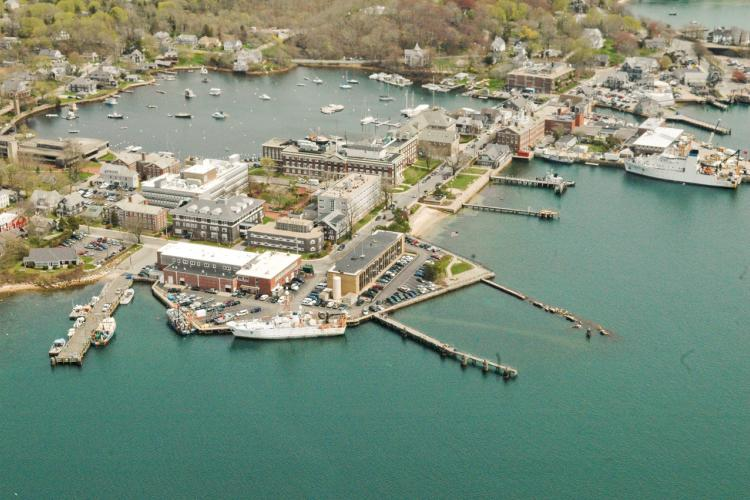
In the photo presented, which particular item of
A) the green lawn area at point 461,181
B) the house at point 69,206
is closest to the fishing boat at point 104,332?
the house at point 69,206

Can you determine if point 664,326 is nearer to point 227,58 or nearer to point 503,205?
point 503,205

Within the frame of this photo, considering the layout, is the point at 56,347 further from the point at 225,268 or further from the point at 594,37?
the point at 594,37

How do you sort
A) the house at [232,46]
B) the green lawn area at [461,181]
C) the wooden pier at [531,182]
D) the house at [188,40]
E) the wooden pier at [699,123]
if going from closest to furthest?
the green lawn area at [461,181], the wooden pier at [531,182], the wooden pier at [699,123], the house at [232,46], the house at [188,40]

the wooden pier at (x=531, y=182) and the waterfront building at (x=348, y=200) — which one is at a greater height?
the waterfront building at (x=348, y=200)

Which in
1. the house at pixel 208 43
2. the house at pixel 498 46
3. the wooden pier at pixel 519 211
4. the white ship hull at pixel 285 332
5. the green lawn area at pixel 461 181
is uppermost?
the house at pixel 498 46

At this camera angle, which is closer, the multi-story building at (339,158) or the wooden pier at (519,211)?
the wooden pier at (519,211)

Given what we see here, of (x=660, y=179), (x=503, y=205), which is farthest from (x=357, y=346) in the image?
(x=660, y=179)

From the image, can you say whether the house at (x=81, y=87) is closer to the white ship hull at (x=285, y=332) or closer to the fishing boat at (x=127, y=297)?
the fishing boat at (x=127, y=297)
